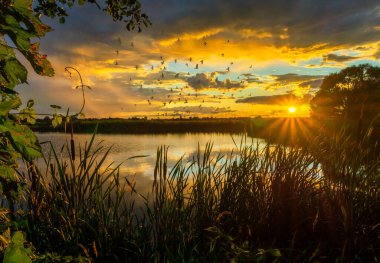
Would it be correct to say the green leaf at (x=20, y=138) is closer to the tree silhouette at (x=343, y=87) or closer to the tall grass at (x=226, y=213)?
the tall grass at (x=226, y=213)

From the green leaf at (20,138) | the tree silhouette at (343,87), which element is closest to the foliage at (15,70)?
the green leaf at (20,138)

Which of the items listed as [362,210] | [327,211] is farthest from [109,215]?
[362,210]

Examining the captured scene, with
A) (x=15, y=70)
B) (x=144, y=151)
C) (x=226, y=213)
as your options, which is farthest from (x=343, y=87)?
(x=15, y=70)

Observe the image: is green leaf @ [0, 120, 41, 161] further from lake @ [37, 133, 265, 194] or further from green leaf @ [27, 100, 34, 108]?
lake @ [37, 133, 265, 194]

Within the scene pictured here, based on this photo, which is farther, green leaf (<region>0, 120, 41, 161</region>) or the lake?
the lake

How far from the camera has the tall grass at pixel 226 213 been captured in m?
4.58

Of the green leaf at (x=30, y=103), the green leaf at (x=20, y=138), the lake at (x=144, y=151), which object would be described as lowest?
the lake at (x=144, y=151)

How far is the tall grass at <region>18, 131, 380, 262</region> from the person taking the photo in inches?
180

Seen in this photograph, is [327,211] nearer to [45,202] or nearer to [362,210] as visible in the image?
[362,210]

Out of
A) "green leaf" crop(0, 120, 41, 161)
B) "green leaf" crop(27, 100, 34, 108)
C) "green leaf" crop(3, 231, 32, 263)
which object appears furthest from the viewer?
"green leaf" crop(27, 100, 34, 108)

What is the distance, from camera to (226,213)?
4945 millimetres

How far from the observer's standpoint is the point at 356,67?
214 ft

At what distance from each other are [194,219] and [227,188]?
81 cm

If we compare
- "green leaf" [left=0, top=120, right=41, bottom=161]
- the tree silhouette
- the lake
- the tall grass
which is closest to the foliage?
"green leaf" [left=0, top=120, right=41, bottom=161]
